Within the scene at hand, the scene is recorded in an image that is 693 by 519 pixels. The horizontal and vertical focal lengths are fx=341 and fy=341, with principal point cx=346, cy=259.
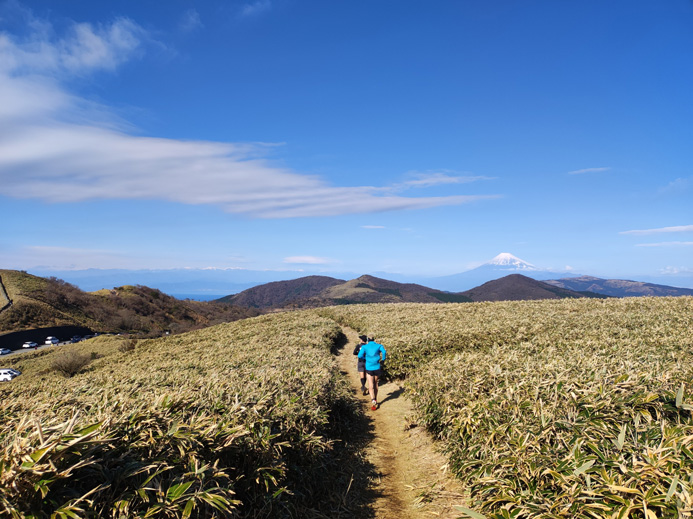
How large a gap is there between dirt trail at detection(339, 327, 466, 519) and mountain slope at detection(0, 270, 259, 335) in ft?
159

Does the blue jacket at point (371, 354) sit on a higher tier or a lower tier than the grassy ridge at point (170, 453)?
lower

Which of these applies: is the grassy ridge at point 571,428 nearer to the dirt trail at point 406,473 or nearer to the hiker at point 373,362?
the dirt trail at point 406,473

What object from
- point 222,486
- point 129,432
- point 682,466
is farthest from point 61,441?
point 682,466

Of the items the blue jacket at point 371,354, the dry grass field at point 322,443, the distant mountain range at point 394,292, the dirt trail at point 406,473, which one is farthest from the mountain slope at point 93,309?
the dry grass field at point 322,443

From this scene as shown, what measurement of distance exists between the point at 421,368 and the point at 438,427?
9.38ft

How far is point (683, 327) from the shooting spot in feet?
36.7

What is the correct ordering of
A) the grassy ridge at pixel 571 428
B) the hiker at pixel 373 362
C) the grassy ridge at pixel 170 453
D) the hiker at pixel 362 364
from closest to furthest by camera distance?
the grassy ridge at pixel 170 453 → the grassy ridge at pixel 571 428 → the hiker at pixel 373 362 → the hiker at pixel 362 364

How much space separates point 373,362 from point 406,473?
14.4 feet

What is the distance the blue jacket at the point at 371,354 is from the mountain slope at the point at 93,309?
46.3 meters

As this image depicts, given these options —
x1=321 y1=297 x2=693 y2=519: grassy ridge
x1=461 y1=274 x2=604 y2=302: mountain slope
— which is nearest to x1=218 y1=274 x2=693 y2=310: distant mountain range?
x1=461 y1=274 x2=604 y2=302: mountain slope

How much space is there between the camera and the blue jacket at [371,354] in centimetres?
1039

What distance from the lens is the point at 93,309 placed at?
225 ft

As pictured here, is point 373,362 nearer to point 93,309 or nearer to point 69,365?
point 69,365

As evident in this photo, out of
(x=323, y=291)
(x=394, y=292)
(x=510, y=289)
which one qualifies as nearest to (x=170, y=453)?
(x=510, y=289)
